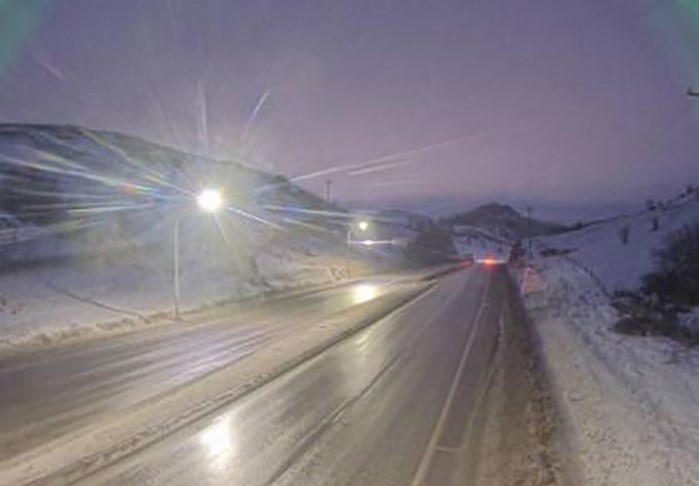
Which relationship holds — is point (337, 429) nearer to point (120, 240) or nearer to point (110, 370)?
point (110, 370)

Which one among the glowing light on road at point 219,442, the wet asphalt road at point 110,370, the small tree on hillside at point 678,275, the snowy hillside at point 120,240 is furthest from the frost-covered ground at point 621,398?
the snowy hillside at point 120,240

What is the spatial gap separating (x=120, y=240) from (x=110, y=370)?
37.4m

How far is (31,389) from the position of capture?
1578 centimetres

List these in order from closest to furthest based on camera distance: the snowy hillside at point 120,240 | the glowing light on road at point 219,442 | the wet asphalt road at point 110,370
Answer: the glowing light on road at point 219,442 → the wet asphalt road at point 110,370 → the snowy hillside at point 120,240

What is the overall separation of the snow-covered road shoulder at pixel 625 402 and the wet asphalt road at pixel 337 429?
1.74 metres

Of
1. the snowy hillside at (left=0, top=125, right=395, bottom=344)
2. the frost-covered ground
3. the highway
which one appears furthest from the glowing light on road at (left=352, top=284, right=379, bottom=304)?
the highway

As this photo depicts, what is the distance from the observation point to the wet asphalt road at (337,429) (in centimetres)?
958

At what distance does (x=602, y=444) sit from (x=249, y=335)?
1617 centimetres

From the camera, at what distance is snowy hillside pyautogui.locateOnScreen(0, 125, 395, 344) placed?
36844 millimetres

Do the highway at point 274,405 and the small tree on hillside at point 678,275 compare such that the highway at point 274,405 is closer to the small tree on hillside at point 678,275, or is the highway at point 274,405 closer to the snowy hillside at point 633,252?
the small tree on hillside at point 678,275

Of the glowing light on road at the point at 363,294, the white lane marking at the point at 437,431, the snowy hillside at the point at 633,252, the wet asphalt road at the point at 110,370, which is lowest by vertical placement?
the white lane marking at the point at 437,431

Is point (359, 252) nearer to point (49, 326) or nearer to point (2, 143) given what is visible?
point (2, 143)

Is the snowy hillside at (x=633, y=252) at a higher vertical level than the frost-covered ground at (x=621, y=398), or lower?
higher

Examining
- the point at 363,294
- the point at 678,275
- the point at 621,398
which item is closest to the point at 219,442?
the point at 621,398
